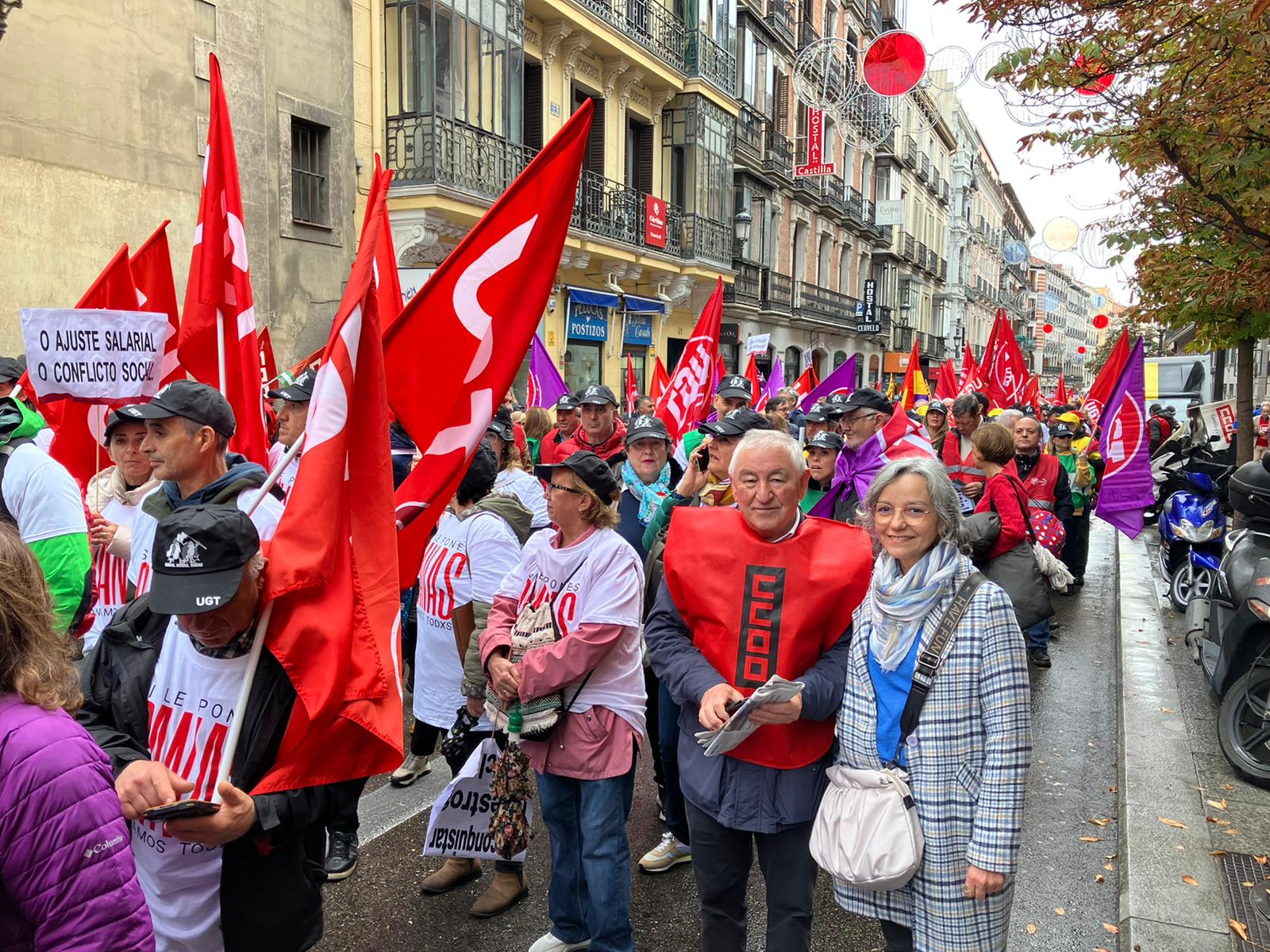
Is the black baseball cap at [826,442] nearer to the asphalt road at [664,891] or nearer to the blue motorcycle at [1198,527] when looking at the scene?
the asphalt road at [664,891]

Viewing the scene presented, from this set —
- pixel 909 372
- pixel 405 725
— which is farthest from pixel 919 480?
pixel 909 372

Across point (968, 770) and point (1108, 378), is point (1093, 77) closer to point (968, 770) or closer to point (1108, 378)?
point (968, 770)

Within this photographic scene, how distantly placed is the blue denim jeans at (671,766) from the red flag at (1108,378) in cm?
679

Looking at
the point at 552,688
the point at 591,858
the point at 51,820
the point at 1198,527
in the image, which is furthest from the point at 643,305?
the point at 51,820

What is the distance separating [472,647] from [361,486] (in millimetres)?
1281

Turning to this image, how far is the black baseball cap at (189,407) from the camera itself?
9.87 ft

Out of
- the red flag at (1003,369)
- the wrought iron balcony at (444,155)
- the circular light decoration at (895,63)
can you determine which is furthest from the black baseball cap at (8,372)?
the red flag at (1003,369)

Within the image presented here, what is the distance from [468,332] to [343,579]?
115 centimetres

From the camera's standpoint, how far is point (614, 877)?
126 inches

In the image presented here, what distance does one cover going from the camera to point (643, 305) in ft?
69.4

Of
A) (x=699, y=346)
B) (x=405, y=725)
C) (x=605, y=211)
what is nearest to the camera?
(x=405, y=725)

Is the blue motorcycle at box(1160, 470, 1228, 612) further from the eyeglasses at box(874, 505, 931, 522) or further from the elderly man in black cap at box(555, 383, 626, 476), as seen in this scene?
the eyeglasses at box(874, 505, 931, 522)

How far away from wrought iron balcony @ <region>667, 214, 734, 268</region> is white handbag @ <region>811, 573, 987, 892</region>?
19.4 m

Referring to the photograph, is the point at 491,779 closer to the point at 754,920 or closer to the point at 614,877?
the point at 614,877
